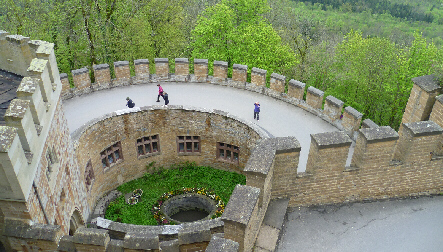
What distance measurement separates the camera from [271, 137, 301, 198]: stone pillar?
32.0 ft

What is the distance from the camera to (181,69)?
2100cm

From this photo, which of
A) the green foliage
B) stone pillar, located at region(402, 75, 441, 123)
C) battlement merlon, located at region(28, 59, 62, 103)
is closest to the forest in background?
the green foliage

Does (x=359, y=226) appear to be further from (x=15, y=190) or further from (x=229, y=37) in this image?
(x=229, y=37)

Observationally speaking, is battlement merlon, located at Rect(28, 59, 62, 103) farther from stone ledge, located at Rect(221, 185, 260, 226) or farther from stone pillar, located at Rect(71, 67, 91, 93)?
stone pillar, located at Rect(71, 67, 91, 93)

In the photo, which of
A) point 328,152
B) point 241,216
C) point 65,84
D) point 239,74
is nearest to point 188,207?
point 239,74

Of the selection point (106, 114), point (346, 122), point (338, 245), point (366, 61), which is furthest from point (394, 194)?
point (366, 61)

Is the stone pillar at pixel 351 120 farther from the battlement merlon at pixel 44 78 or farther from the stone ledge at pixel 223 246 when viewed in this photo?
the battlement merlon at pixel 44 78

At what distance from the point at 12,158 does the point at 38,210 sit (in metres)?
2.22

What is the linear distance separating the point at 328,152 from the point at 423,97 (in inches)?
140

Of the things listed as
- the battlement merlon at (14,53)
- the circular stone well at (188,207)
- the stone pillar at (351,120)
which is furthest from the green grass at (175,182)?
the battlement merlon at (14,53)

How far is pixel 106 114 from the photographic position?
1752 cm

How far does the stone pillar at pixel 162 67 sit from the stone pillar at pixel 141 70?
0.52 metres

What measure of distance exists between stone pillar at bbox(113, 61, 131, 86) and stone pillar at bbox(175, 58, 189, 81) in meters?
2.49

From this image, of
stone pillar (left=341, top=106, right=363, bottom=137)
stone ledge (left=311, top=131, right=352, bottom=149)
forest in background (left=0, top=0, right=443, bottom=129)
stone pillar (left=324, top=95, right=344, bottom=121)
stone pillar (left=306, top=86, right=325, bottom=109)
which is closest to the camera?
stone ledge (left=311, top=131, right=352, bottom=149)
